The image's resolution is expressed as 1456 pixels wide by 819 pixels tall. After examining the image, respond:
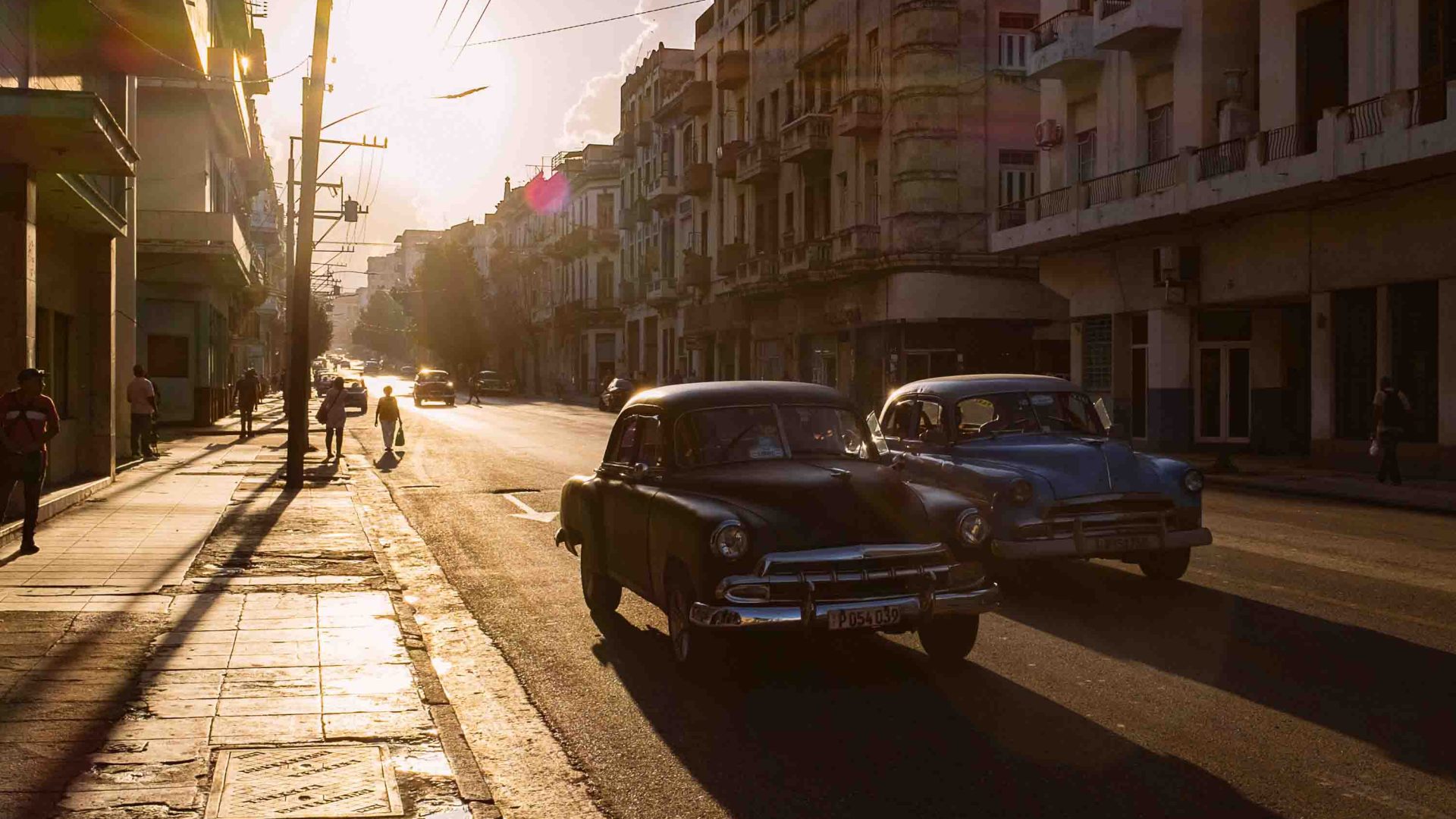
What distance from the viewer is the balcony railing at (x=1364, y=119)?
2245cm

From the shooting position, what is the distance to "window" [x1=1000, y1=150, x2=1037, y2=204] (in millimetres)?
40781

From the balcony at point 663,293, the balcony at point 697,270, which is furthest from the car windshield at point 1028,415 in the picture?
the balcony at point 663,293

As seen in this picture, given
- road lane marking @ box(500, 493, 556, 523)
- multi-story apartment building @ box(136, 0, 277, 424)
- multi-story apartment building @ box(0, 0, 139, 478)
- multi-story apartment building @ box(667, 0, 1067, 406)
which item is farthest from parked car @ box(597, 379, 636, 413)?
road lane marking @ box(500, 493, 556, 523)

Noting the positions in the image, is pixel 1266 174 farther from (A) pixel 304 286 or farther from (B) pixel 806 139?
(B) pixel 806 139

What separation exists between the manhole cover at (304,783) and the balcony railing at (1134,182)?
2511 cm

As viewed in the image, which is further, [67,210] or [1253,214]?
[1253,214]

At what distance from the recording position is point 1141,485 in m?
10.6

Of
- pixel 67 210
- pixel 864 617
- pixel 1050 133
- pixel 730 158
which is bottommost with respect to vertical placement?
pixel 864 617

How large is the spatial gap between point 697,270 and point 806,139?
1539 cm

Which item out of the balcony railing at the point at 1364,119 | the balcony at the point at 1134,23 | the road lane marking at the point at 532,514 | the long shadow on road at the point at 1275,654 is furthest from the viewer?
the balcony at the point at 1134,23

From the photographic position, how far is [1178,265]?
96.5ft

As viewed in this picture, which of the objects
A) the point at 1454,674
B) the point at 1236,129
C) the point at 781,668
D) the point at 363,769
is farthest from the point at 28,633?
the point at 1236,129

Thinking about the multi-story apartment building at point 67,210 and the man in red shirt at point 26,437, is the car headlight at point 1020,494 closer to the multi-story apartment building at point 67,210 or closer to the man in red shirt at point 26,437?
the man in red shirt at point 26,437

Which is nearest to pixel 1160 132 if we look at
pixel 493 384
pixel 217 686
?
pixel 217 686
